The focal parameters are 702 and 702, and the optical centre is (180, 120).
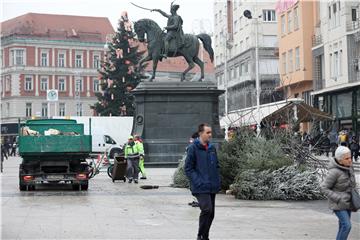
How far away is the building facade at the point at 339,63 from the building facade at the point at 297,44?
2.63m

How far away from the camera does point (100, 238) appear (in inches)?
428

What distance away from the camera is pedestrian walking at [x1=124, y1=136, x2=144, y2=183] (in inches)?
926

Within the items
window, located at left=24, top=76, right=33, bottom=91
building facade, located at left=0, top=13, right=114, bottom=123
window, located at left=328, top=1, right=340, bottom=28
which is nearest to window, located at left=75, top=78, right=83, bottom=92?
building facade, located at left=0, top=13, right=114, bottom=123

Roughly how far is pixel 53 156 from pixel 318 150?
7454 millimetres

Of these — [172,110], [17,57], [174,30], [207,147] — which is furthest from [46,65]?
[207,147]

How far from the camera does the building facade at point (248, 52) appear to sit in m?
74.1

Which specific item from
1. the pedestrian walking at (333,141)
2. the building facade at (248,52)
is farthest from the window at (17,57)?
the pedestrian walking at (333,141)

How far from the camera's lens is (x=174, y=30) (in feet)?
111

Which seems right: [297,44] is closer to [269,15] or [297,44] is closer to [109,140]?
[109,140]

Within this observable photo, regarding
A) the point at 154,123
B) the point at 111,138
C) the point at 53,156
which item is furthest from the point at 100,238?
the point at 111,138

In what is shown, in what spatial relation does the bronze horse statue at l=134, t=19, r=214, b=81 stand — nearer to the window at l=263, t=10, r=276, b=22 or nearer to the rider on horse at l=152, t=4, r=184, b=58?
the rider on horse at l=152, t=4, r=184, b=58

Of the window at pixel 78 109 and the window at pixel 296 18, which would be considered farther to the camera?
the window at pixel 78 109

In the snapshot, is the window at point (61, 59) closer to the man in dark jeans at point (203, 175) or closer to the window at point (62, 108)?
the window at point (62, 108)

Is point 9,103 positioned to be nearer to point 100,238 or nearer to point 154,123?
point 154,123
